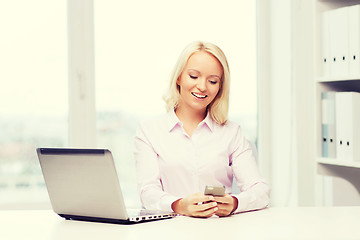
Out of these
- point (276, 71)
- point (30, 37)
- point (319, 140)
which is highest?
point (30, 37)

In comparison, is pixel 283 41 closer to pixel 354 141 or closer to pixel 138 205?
pixel 354 141

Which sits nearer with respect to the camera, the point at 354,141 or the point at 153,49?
the point at 354,141

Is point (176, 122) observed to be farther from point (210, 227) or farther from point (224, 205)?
point (210, 227)

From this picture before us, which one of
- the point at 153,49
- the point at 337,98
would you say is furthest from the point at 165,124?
the point at 153,49

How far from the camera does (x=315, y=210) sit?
173 centimetres

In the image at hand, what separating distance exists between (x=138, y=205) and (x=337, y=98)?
1559 millimetres

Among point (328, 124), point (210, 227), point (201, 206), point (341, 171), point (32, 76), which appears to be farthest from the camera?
point (32, 76)

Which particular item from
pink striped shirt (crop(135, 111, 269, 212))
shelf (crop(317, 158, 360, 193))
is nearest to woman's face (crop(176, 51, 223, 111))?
pink striped shirt (crop(135, 111, 269, 212))

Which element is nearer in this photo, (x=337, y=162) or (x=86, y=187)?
(x=86, y=187)

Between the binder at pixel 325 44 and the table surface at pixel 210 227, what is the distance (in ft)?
3.39

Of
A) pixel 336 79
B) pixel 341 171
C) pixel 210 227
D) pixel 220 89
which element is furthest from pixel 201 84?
pixel 341 171

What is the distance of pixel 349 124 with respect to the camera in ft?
8.03

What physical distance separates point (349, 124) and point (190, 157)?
85cm

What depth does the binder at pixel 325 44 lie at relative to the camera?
2.56m
